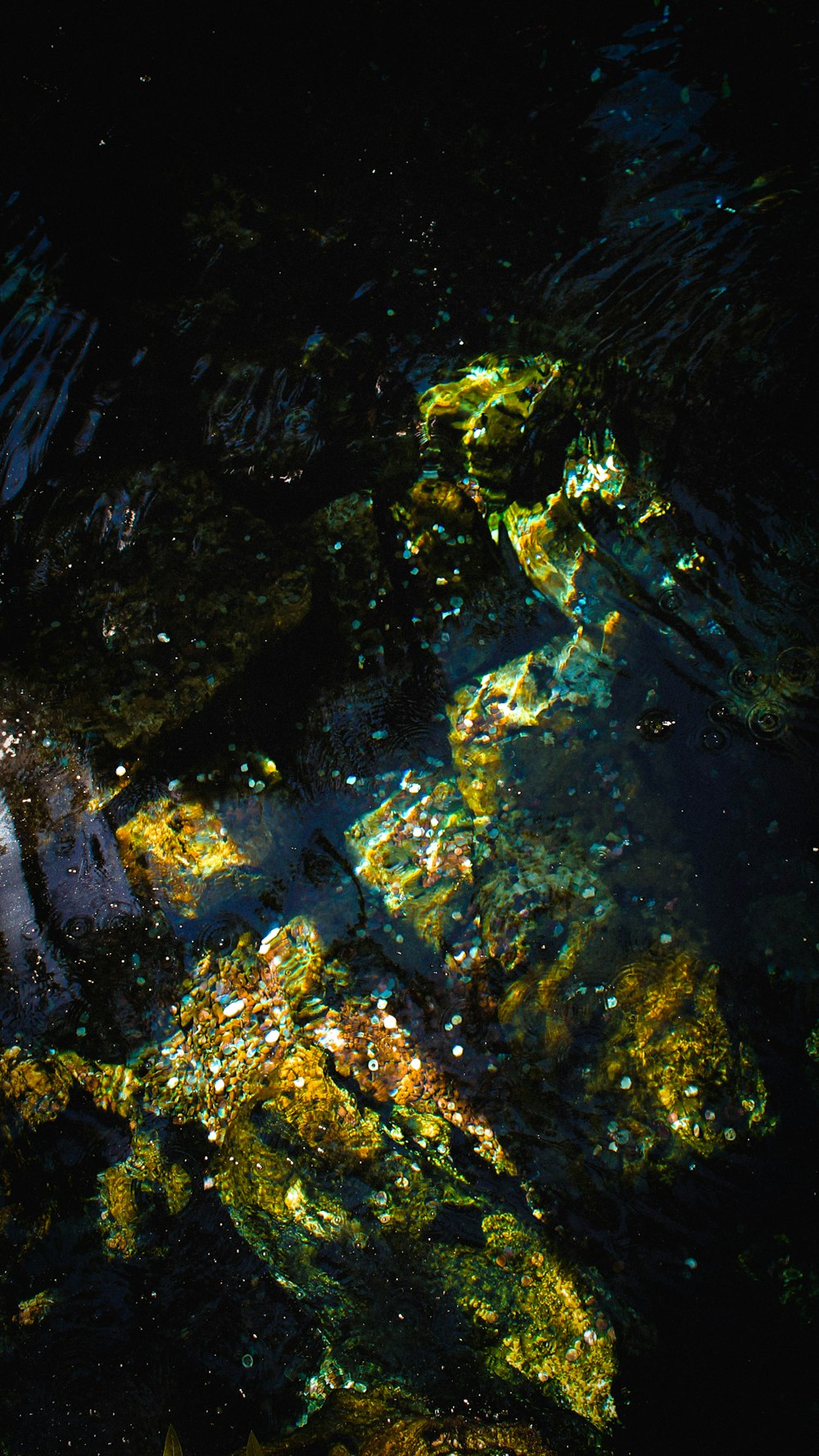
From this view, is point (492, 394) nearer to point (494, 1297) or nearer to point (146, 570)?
point (146, 570)

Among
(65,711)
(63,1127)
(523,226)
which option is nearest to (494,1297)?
(63,1127)

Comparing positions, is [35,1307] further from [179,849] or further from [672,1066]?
[672,1066]

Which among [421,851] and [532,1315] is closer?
[532,1315]

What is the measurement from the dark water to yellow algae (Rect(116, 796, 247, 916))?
15 mm

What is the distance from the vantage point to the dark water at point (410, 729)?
203cm

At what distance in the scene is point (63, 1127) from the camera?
232cm

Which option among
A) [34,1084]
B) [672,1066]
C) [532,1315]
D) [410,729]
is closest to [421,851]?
[410,729]

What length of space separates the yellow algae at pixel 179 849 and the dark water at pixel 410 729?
0.05 feet

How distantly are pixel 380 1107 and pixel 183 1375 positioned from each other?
911 mm

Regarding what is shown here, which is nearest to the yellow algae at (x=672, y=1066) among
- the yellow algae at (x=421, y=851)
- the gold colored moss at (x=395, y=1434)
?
the yellow algae at (x=421, y=851)

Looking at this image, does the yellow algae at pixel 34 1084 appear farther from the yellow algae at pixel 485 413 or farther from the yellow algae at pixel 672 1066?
the yellow algae at pixel 485 413

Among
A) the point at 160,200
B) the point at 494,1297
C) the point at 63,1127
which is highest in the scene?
the point at 160,200

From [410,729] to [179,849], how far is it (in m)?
0.91

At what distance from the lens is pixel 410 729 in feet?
8.23
